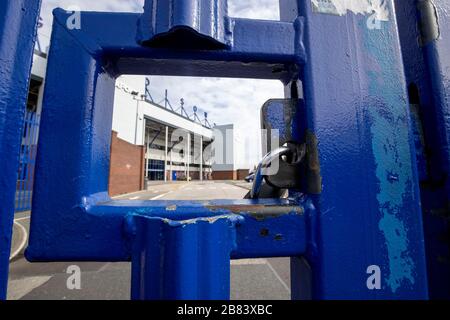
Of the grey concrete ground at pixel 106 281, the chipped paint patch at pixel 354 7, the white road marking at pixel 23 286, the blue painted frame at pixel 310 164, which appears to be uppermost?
the chipped paint patch at pixel 354 7

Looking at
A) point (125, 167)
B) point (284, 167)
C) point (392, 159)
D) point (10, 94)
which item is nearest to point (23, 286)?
point (10, 94)

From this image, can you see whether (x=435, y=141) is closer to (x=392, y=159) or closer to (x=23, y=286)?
(x=392, y=159)

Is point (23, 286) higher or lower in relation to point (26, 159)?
lower

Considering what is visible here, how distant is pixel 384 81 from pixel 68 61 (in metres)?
0.85

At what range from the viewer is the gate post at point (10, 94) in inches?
21.1

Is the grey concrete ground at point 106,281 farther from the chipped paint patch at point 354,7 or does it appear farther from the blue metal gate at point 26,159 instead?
the blue metal gate at point 26,159

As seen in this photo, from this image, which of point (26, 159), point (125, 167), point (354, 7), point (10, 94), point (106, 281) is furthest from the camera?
point (125, 167)

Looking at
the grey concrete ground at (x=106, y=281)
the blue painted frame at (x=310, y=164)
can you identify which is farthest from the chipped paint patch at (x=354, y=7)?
the grey concrete ground at (x=106, y=281)

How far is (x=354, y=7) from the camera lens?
2.20 ft

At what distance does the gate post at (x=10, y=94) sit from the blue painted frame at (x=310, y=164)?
59 millimetres

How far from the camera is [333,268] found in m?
0.55

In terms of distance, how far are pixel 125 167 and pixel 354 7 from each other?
13.9 metres

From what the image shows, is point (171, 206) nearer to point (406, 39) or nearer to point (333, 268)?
point (333, 268)

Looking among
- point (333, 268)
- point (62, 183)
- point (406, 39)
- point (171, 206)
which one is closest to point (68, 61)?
point (62, 183)
